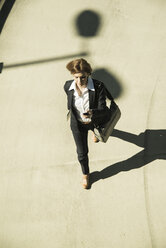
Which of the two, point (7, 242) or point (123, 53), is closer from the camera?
point (7, 242)

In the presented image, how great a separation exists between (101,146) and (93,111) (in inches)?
42.9

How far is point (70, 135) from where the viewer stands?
4.64m

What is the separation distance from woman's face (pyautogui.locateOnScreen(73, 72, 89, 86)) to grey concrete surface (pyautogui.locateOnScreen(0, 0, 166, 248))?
134 centimetres

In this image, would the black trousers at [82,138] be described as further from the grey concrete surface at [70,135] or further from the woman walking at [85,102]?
the grey concrete surface at [70,135]

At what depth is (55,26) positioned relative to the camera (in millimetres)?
5715

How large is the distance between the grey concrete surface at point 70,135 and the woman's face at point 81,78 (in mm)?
1342

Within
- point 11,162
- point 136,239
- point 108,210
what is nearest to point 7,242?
point 11,162

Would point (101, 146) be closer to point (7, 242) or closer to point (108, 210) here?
point (108, 210)

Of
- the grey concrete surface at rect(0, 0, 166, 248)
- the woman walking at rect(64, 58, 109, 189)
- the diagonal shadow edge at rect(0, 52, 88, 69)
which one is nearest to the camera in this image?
the woman walking at rect(64, 58, 109, 189)

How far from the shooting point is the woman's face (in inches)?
129

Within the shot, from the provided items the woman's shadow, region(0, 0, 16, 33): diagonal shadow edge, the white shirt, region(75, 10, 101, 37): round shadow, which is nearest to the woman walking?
the white shirt

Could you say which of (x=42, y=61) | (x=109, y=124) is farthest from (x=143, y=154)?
(x=42, y=61)

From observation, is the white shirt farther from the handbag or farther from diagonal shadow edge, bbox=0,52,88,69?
diagonal shadow edge, bbox=0,52,88,69

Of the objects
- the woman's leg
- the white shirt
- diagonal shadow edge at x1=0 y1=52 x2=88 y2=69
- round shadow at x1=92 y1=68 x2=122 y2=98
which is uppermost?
the white shirt
